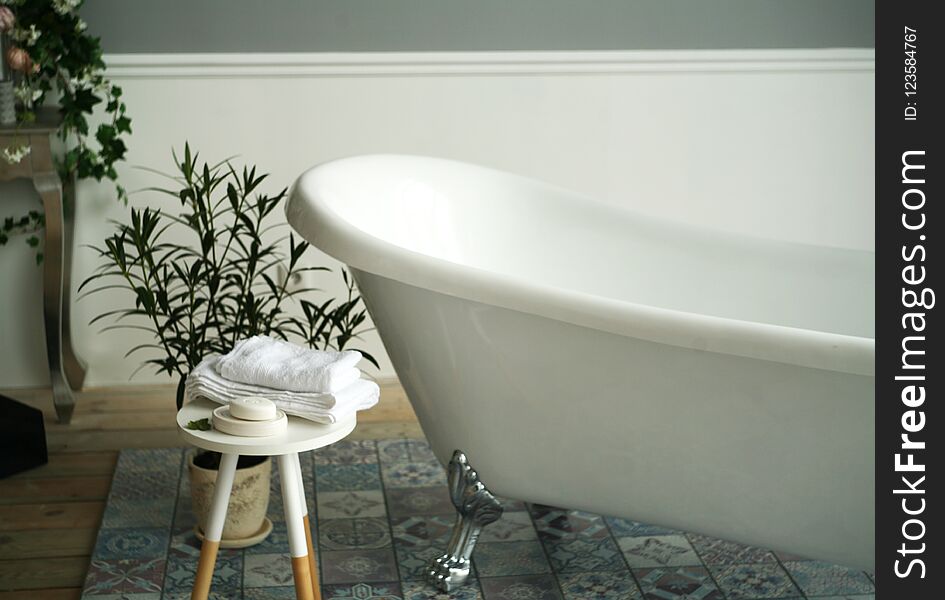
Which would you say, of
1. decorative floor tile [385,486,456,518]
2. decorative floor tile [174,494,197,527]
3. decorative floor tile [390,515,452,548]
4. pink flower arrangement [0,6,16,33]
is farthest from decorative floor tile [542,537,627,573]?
pink flower arrangement [0,6,16,33]

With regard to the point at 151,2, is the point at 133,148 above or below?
below

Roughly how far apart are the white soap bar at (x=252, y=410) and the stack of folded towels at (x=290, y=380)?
2.2 inches

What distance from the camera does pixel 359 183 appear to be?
2.23m

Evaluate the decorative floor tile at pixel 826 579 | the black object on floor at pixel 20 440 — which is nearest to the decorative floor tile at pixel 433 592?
the decorative floor tile at pixel 826 579

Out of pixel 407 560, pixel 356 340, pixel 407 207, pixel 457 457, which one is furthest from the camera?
pixel 356 340

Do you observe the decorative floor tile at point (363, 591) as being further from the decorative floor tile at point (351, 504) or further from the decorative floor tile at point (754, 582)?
the decorative floor tile at point (754, 582)

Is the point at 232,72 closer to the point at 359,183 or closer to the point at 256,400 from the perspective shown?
A: the point at 359,183

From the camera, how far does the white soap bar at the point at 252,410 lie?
1.61 m

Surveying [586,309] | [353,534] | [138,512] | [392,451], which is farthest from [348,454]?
[586,309]

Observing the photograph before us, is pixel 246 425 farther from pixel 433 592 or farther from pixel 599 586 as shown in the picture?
pixel 599 586

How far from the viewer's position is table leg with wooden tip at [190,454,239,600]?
172 cm

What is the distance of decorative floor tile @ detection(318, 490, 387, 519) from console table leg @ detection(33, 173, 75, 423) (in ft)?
2.58
